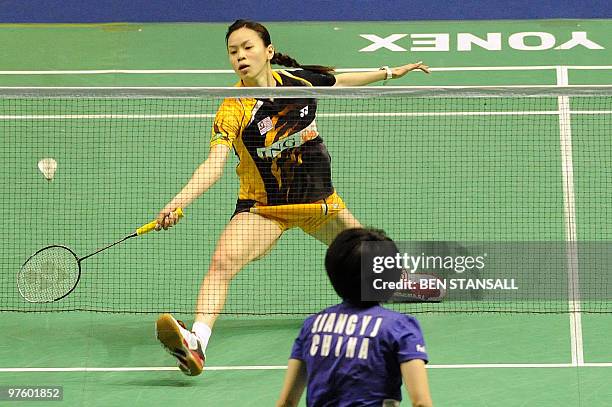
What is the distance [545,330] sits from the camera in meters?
7.45

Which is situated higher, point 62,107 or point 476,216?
point 62,107

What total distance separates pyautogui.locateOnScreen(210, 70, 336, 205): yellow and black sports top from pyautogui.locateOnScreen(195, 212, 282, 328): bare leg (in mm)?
167

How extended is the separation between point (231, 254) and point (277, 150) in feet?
2.43

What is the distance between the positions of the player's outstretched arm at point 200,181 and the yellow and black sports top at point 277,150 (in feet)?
0.74

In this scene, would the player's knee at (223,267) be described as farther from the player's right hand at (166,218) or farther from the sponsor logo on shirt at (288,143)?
the sponsor logo on shirt at (288,143)

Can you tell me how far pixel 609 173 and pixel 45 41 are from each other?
17.3 feet

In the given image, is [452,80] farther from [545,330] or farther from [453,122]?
[545,330]

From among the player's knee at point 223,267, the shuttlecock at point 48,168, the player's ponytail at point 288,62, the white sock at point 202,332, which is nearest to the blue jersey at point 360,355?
the white sock at point 202,332

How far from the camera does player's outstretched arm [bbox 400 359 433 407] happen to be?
3.83 meters

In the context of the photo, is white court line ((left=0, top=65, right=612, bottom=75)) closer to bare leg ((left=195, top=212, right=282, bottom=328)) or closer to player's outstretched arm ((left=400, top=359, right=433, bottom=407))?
bare leg ((left=195, top=212, right=282, bottom=328))

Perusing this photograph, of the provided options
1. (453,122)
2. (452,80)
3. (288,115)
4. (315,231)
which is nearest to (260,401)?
(315,231)

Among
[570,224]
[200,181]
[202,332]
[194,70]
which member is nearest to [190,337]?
[202,332]

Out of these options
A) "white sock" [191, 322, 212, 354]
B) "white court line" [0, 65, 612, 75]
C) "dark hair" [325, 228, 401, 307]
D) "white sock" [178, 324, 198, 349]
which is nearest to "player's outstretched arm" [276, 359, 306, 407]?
"dark hair" [325, 228, 401, 307]

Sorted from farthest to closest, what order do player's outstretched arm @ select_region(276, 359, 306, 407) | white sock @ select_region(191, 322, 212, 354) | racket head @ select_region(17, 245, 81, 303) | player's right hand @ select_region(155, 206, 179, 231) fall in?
racket head @ select_region(17, 245, 81, 303), white sock @ select_region(191, 322, 212, 354), player's right hand @ select_region(155, 206, 179, 231), player's outstretched arm @ select_region(276, 359, 306, 407)
